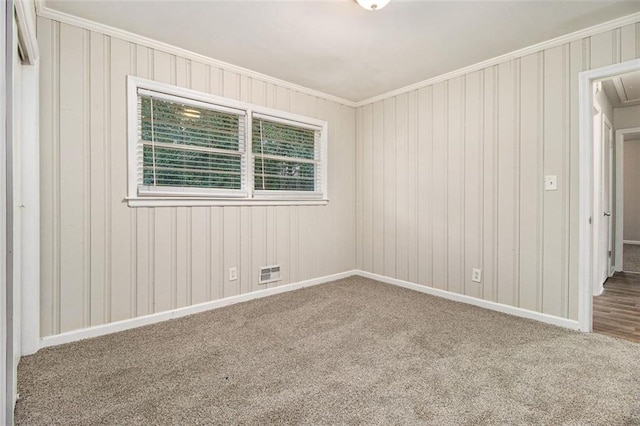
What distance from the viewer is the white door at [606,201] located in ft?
12.3

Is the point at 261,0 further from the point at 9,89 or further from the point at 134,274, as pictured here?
the point at 134,274

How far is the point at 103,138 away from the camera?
2439mm

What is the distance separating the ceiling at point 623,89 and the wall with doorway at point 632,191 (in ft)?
12.7

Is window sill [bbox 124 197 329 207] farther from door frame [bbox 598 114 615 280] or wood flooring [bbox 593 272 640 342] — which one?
door frame [bbox 598 114 615 280]

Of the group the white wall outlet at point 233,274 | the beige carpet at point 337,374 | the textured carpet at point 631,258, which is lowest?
the beige carpet at point 337,374

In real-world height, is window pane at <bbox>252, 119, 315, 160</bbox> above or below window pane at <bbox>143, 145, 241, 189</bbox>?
above

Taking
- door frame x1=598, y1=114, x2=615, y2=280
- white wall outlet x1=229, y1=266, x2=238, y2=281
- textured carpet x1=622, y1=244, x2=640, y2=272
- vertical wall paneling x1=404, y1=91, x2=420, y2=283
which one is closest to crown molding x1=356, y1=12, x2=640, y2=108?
vertical wall paneling x1=404, y1=91, x2=420, y2=283

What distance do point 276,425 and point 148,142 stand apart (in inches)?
91.0

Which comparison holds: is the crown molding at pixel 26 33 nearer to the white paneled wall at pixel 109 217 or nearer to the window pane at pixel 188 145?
the white paneled wall at pixel 109 217

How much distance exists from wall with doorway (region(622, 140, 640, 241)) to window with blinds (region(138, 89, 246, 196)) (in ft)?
28.1

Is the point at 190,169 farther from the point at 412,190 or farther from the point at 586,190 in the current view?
the point at 586,190

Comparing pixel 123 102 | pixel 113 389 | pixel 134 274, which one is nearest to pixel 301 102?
pixel 123 102

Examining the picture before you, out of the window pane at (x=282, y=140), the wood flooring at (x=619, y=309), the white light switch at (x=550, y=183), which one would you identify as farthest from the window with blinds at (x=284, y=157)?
the wood flooring at (x=619, y=309)

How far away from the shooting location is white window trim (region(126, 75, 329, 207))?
2.55 meters
